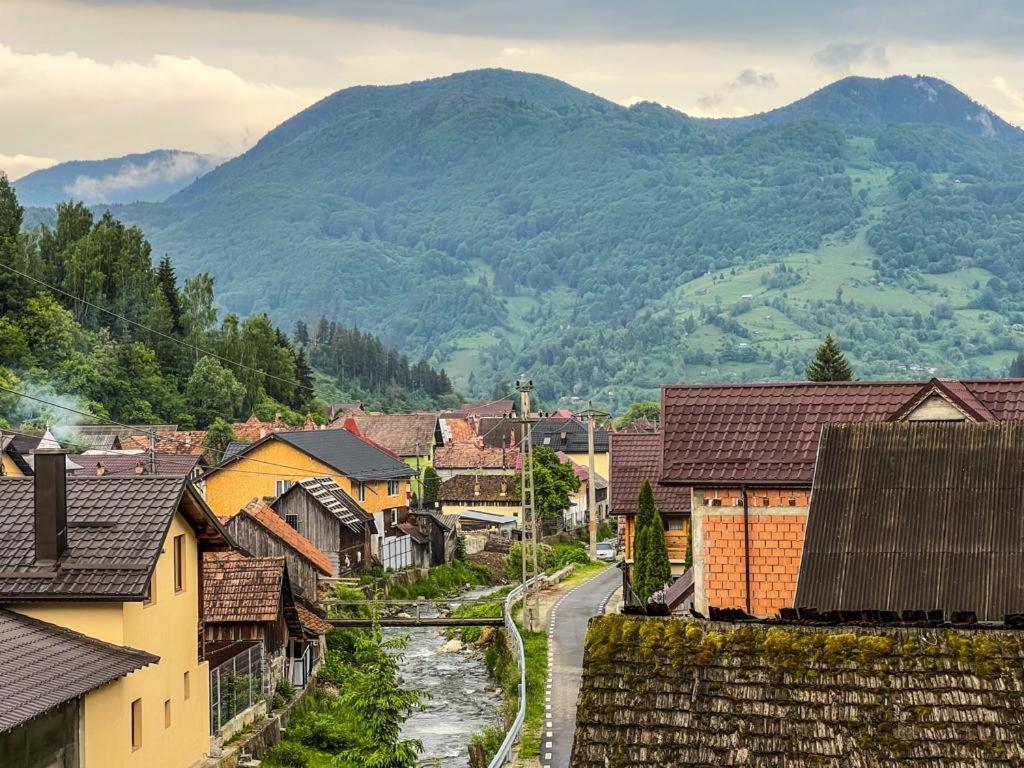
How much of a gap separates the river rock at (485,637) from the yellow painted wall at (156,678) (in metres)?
29.3

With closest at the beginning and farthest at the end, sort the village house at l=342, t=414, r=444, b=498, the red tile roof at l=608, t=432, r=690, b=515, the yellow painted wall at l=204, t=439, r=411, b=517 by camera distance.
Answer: the red tile roof at l=608, t=432, r=690, b=515, the yellow painted wall at l=204, t=439, r=411, b=517, the village house at l=342, t=414, r=444, b=498

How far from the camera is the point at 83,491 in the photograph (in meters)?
25.9

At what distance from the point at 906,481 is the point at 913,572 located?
1.46 m

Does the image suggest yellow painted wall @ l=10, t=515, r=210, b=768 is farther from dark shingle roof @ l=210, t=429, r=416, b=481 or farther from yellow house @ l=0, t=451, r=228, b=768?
dark shingle roof @ l=210, t=429, r=416, b=481

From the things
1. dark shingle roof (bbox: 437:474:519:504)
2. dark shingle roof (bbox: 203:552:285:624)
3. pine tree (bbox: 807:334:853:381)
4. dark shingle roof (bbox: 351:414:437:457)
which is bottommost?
dark shingle roof (bbox: 437:474:519:504)

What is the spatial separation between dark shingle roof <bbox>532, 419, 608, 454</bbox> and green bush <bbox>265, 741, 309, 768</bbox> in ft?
328

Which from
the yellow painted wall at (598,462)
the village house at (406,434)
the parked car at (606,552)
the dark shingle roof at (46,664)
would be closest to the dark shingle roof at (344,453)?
the parked car at (606,552)

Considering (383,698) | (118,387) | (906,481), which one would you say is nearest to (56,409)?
(118,387)

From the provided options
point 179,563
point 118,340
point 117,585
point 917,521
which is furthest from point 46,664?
point 118,340

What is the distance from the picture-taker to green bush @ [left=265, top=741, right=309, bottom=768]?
112ft

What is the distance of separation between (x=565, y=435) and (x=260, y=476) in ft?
225

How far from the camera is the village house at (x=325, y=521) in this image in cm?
6806

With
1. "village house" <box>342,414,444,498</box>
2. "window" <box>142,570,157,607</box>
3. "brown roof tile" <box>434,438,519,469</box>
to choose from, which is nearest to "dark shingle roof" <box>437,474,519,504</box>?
"brown roof tile" <box>434,438,519,469</box>

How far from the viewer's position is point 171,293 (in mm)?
→ 139500
